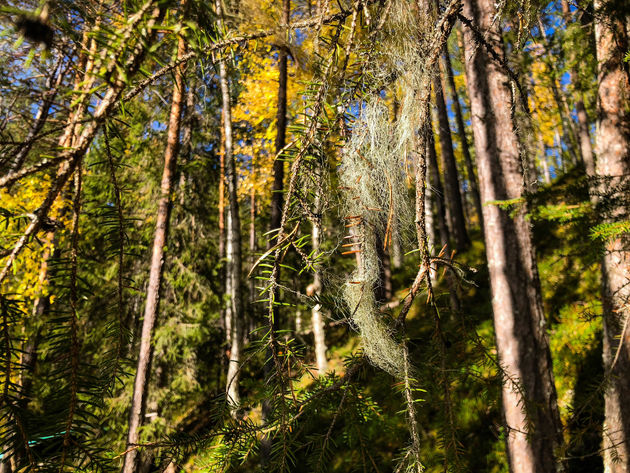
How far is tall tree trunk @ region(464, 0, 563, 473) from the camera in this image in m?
2.56

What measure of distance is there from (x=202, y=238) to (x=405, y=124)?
8.82m

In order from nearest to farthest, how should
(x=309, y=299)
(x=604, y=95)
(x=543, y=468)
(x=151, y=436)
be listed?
(x=309, y=299)
(x=543, y=468)
(x=604, y=95)
(x=151, y=436)

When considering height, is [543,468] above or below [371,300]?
below

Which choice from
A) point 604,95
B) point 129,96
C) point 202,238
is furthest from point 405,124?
point 202,238

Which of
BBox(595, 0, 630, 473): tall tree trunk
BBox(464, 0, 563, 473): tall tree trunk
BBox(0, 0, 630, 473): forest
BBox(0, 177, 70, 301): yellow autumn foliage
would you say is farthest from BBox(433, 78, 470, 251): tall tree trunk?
BBox(0, 177, 70, 301): yellow autumn foliage

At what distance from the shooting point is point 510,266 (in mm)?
2795

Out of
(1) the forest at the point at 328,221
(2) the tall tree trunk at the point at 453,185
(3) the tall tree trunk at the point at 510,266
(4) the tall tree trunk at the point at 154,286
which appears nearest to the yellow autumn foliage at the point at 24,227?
(1) the forest at the point at 328,221

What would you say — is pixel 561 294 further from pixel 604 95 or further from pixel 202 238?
pixel 202 238

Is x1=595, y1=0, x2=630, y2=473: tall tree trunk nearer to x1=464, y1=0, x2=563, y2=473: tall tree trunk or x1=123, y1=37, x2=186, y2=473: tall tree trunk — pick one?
x1=464, y1=0, x2=563, y2=473: tall tree trunk

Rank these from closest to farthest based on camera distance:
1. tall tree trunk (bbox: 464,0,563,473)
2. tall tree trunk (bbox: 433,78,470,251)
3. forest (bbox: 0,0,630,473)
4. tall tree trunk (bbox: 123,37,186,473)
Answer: forest (bbox: 0,0,630,473)
tall tree trunk (bbox: 464,0,563,473)
tall tree trunk (bbox: 123,37,186,473)
tall tree trunk (bbox: 433,78,470,251)

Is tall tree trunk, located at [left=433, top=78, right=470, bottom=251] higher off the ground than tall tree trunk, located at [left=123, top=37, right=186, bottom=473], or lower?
higher

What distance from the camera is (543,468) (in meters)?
2.49

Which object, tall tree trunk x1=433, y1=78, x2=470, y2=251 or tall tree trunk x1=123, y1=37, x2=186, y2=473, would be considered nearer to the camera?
tall tree trunk x1=123, y1=37, x2=186, y2=473

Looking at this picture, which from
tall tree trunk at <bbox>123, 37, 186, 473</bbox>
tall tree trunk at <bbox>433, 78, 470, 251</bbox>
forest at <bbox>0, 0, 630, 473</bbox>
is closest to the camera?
forest at <bbox>0, 0, 630, 473</bbox>
